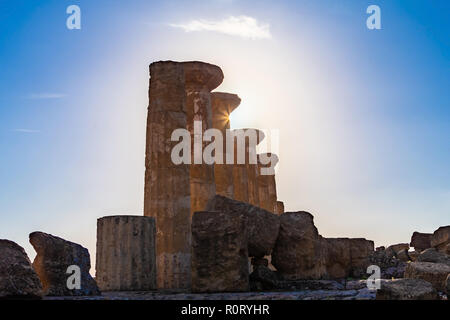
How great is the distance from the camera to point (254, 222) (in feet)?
31.3

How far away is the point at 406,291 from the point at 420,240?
20.2 m

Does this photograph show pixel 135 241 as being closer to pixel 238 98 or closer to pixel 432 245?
pixel 238 98

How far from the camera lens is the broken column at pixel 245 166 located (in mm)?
21219

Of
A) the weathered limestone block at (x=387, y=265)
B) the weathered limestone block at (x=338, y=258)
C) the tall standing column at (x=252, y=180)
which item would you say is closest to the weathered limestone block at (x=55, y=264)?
the weathered limestone block at (x=338, y=258)

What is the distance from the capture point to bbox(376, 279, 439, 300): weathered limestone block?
618 centimetres

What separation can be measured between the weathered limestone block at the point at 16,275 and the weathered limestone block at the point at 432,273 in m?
5.94

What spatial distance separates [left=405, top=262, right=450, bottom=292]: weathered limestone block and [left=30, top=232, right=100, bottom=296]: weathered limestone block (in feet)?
17.3

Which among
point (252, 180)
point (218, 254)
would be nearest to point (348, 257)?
point (218, 254)

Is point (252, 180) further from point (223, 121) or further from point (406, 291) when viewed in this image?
point (406, 291)

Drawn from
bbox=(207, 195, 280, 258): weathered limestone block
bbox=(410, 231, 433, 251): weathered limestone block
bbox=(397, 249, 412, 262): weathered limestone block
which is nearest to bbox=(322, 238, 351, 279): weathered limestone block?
bbox=(207, 195, 280, 258): weathered limestone block

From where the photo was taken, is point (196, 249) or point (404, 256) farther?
point (404, 256)

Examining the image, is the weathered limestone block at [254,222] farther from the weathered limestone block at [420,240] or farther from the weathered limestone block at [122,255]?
the weathered limestone block at [420,240]
